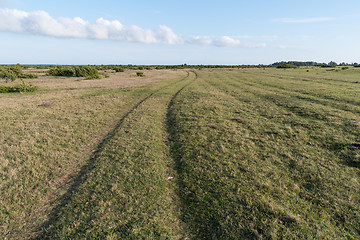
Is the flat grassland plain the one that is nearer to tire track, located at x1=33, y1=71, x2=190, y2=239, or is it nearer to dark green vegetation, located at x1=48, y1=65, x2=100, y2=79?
tire track, located at x1=33, y1=71, x2=190, y2=239

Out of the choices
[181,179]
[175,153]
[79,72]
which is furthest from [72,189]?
[79,72]

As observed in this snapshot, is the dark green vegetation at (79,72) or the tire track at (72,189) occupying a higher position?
the dark green vegetation at (79,72)

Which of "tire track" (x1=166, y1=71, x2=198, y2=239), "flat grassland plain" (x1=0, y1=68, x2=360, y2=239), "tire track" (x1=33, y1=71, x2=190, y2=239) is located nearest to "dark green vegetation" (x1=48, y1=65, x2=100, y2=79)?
"flat grassland plain" (x1=0, y1=68, x2=360, y2=239)

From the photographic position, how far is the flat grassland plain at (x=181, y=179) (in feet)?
18.2

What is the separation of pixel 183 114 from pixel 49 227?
13570 millimetres

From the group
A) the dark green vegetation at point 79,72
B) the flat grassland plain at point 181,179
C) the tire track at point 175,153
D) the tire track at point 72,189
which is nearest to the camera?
the flat grassland plain at point 181,179

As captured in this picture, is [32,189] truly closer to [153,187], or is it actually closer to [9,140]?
[153,187]

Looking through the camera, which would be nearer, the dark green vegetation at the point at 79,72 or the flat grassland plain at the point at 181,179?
the flat grassland plain at the point at 181,179

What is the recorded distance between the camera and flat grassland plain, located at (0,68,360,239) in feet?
18.2

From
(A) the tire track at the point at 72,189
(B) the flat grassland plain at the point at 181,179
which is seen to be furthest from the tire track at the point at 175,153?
(A) the tire track at the point at 72,189

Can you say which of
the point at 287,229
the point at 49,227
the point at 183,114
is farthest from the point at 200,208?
the point at 183,114

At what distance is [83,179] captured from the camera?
796 cm

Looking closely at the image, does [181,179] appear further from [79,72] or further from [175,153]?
[79,72]

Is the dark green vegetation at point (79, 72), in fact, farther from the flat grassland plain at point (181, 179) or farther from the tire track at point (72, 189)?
the tire track at point (72, 189)
